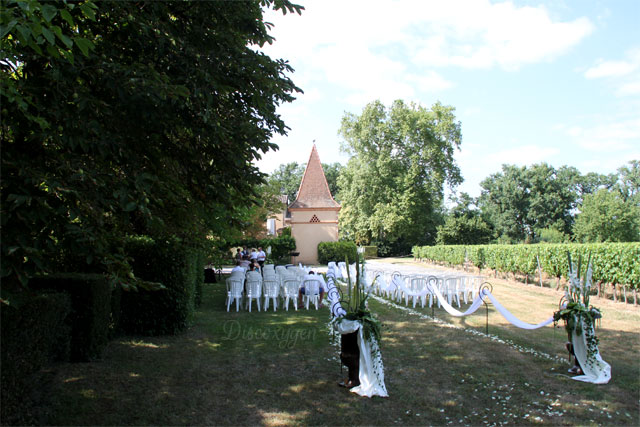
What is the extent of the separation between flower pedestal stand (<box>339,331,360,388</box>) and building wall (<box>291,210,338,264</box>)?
103 feet

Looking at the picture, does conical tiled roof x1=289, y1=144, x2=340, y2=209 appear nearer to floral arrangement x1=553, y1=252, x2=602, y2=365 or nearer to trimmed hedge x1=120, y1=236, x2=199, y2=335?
trimmed hedge x1=120, y1=236, x2=199, y2=335

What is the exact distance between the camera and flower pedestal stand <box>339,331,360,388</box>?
535 cm

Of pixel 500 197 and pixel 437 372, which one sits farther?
pixel 500 197

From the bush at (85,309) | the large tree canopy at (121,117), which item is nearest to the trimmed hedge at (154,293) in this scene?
the large tree canopy at (121,117)

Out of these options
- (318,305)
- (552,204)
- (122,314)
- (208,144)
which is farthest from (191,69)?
(552,204)

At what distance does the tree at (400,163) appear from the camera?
4116 cm

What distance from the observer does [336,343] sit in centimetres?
770

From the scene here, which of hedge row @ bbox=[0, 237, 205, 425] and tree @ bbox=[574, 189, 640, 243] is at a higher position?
tree @ bbox=[574, 189, 640, 243]

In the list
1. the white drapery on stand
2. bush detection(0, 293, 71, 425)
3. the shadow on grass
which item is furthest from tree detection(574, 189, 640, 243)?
bush detection(0, 293, 71, 425)

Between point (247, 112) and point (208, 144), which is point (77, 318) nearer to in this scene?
point (208, 144)

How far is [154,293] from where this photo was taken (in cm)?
798

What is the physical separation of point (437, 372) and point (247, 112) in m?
4.68

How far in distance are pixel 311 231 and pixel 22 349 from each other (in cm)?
3340

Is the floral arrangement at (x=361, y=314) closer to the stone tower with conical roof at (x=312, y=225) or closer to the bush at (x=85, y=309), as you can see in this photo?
the bush at (x=85, y=309)
